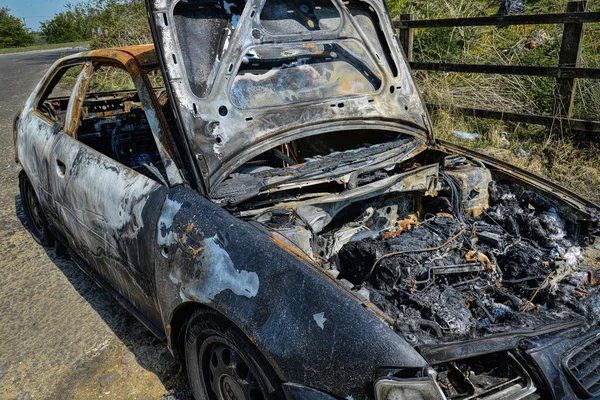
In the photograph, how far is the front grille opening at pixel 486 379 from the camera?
1.63m

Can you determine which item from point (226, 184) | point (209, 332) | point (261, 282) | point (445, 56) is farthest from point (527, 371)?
point (445, 56)

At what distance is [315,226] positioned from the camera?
2.58 m

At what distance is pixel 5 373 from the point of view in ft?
9.48

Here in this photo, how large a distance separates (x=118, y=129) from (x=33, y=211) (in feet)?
3.74

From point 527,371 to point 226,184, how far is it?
5.22 feet

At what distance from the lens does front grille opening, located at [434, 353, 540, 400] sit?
1632mm

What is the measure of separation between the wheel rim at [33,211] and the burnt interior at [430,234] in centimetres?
238

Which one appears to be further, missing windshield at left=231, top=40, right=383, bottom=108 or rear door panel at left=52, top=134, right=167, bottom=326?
missing windshield at left=231, top=40, right=383, bottom=108

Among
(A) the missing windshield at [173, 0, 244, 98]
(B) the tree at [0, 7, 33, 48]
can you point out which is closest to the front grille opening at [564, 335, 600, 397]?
(A) the missing windshield at [173, 0, 244, 98]

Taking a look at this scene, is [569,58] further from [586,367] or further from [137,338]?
[137,338]

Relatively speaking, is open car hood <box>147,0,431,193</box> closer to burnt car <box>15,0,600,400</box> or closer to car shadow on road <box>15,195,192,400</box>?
burnt car <box>15,0,600,400</box>

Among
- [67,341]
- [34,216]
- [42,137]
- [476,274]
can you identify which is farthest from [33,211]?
[476,274]

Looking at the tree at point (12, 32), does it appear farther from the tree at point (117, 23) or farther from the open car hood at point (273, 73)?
the open car hood at point (273, 73)

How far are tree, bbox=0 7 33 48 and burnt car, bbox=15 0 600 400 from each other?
140 feet
